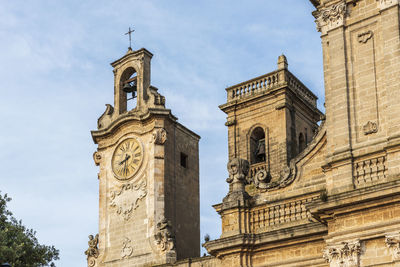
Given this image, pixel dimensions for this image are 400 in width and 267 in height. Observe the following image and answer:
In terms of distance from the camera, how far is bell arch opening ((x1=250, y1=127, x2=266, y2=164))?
1075 inches

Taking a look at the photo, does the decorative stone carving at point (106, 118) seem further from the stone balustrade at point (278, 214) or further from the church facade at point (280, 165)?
the stone balustrade at point (278, 214)

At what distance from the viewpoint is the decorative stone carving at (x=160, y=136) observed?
86.2 feet

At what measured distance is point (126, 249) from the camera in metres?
25.6

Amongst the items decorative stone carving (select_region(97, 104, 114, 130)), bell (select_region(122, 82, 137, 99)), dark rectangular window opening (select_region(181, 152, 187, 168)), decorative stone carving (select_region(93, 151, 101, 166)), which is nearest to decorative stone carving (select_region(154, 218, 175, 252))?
dark rectangular window opening (select_region(181, 152, 187, 168))

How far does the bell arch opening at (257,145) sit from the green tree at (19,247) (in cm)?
760

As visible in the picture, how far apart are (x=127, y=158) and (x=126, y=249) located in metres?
3.22

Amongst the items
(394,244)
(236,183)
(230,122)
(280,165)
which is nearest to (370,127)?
(394,244)

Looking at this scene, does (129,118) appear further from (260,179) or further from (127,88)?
(260,179)

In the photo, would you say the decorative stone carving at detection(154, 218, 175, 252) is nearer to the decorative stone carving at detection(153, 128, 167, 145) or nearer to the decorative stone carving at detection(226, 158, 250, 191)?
the decorative stone carving at detection(153, 128, 167, 145)

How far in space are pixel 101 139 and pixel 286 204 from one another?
9.75 metres

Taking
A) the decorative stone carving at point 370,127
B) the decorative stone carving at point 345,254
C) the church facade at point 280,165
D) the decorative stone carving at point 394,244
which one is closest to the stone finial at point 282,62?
the church facade at point 280,165

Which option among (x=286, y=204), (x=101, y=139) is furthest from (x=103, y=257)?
(x=286, y=204)

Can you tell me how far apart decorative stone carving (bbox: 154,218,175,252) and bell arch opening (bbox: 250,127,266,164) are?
13.6 feet

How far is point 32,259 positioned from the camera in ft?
82.7
